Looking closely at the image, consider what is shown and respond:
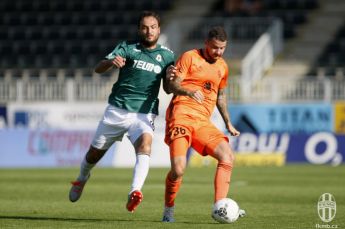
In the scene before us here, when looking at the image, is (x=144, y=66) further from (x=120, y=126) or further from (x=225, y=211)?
(x=225, y=211)

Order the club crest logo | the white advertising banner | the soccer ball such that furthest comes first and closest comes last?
the white advertising banner → the club crest logo → the soccer ball

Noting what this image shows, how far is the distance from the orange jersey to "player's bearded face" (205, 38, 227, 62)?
4.6 inches

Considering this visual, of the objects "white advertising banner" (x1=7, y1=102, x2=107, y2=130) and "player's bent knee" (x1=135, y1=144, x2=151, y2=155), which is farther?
"white advertising banner" (x1=7, y1=102, x2=107, y2=130)

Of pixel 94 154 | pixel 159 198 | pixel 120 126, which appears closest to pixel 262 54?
pixel 159 198

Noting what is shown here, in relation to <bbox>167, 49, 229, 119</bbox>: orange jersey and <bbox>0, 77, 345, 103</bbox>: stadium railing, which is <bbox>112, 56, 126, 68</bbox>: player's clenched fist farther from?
<bbox>0, 77, 345, 103</bbox>: stadium railing

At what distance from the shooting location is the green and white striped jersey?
12.0 metres

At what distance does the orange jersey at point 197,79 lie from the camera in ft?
38.8

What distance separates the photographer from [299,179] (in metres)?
21.1

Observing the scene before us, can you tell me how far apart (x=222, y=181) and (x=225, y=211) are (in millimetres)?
535

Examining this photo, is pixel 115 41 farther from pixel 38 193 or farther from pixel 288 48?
pixel 38 193

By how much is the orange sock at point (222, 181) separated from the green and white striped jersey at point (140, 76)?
1.32 meters

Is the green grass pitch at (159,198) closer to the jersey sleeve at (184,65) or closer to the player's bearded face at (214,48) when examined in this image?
the jersey sleeve at (184,65)

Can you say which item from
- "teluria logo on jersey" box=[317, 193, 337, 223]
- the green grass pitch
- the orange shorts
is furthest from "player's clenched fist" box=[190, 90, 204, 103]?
"teluria logo on jersey" box=[317, 193, 337, 223]

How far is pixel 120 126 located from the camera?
1220 centimetres
